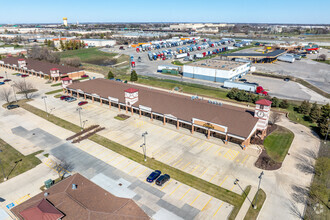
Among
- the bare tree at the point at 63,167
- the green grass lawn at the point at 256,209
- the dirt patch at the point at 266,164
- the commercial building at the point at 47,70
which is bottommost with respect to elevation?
the green grass lawn at the point at 256,209

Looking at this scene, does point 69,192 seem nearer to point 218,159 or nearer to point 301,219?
point 218,159

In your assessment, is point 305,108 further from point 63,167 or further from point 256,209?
point 63,167

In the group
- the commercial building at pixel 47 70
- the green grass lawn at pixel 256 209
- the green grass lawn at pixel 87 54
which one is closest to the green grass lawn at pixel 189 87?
the commercial building at pixel 47 70

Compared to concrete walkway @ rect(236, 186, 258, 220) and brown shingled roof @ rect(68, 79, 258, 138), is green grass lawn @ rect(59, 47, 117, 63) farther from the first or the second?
concrete walkway @ rect(236, 186, 258, 220)

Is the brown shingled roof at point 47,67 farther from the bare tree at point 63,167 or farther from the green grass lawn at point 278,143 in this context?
the green grass lawn at point 278,143

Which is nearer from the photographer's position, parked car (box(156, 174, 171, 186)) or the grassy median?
the grassy median

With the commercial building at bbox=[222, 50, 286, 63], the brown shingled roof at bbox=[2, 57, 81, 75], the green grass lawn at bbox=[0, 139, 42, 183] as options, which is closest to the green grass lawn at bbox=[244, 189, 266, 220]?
the green grass lawn at bbox=[0, 139, 42, 183]

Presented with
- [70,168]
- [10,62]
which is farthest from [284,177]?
[10,62]
